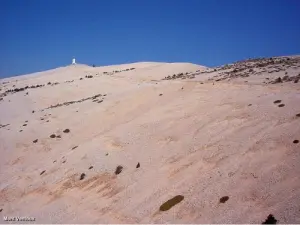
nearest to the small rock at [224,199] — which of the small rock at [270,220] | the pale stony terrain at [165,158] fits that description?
the pale stony terrain at [165,158]

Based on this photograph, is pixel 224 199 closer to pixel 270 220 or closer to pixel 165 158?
pixel 270 220

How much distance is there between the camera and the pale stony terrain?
55.4ft

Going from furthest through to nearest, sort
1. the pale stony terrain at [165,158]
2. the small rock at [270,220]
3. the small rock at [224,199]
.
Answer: the pale stony terrain at [165,158]
the small rock at [224,199]
the small rock at [270,220]

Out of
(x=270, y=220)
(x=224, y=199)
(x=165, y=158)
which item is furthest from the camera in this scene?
(x=165, y=158)

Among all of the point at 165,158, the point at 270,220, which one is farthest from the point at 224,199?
the point at 165,158

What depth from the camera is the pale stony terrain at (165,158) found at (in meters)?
16.9

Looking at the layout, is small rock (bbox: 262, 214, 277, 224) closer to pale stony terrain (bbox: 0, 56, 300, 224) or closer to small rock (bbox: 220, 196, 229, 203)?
pale stony terrain (bbox: 0, 56, 300, 224)

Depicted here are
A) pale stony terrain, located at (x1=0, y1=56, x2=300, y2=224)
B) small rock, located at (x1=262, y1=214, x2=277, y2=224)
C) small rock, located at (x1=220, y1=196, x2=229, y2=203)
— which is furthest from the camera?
pale stony terrain, located at (x1=0, y1=56, x2=300, y2=224)

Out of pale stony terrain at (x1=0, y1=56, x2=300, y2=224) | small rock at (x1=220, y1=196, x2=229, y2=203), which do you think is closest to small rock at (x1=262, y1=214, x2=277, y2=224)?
pale stony terrain at (x1=0, y1=56, x2=300, y2=224)

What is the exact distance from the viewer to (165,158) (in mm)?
23125

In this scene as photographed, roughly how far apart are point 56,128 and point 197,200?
2373 centimetres

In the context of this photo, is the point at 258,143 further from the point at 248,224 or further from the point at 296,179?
the point at 248,224

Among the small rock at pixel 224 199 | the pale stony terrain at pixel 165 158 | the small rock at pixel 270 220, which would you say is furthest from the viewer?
the pale stony terrain at pixel 165 158

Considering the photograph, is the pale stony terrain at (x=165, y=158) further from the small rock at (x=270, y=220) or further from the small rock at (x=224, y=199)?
the small rock at (x=270, y=220)
